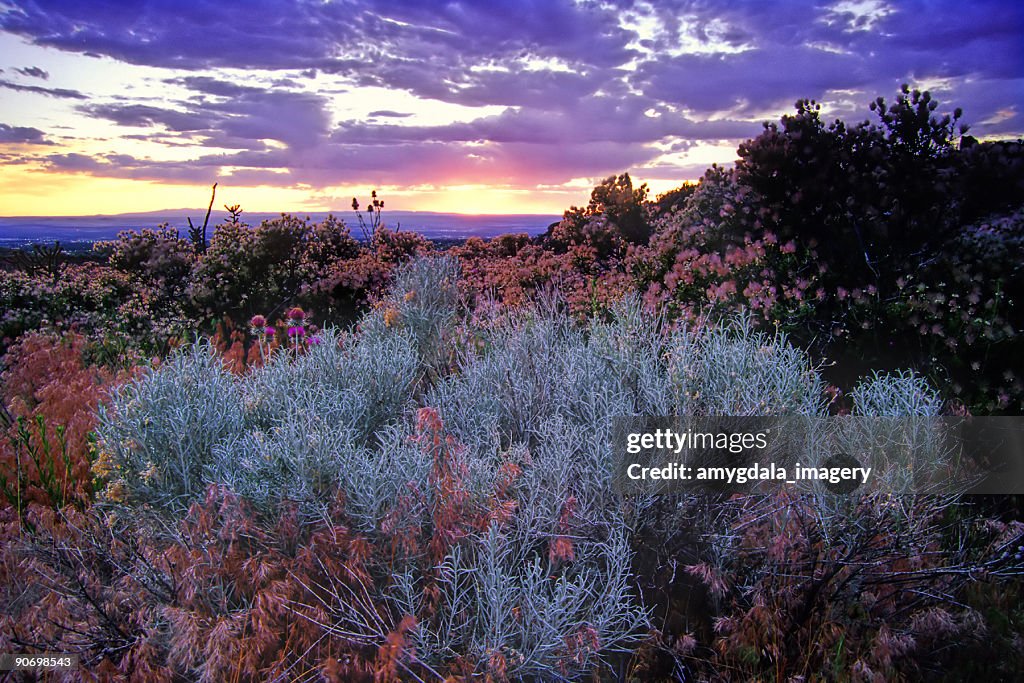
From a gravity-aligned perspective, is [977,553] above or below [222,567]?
below

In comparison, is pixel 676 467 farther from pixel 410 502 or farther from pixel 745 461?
pixel 410 502

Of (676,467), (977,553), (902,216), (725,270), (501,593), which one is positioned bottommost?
(977,553)

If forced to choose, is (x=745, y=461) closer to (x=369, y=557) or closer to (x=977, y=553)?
(x=977, y=553)

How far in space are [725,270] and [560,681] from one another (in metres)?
4.66

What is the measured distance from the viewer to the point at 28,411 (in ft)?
18.6

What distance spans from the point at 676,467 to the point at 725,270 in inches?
139

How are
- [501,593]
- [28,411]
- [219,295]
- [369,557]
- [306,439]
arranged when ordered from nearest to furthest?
[501,593] < [369,557] < [306,439] < [28,411] < [219,295]

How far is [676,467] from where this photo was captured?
11.7ft

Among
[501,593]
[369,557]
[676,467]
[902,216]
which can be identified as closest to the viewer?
[501,593]

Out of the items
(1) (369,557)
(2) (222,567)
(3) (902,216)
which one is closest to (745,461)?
(1) (369,557)

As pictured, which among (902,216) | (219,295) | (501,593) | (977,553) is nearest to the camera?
(501,593)

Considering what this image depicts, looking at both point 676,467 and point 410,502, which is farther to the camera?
point 676,467

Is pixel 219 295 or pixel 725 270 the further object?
pixel 219 295

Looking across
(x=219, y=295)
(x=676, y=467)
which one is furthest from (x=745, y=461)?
(x=219, y=295)
